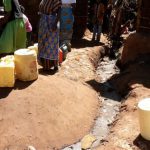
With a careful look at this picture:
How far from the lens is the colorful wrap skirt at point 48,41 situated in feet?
27.2

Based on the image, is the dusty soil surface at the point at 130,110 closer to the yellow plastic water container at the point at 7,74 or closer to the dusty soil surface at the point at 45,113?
the dusty soil surface at the point at 45,113

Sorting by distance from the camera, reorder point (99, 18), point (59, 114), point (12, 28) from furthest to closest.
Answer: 1. point (99, 18)
2. point (12, 28)
3. point (59, 114)

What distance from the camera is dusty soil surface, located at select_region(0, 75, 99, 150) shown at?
250 inches

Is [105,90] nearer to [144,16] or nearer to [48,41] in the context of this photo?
[48,41]

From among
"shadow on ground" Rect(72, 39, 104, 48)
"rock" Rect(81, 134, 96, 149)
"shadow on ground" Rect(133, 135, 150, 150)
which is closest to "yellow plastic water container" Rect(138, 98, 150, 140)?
"shadow on ground" Rect(133, 135, 150, 150)

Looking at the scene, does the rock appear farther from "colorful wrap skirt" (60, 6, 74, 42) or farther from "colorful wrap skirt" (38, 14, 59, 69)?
"colorful wrap skirt" (60, 6, 74, 42)

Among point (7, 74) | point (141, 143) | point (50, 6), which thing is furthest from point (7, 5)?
point (141, 143)

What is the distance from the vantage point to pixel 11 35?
8.32 metres

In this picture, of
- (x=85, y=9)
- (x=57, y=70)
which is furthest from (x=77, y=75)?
(x=85, y=9)

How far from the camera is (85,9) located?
45.4 feet

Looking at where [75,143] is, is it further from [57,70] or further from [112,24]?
[112,24]

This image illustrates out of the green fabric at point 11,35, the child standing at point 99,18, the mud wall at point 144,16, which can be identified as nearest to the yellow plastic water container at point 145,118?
the green fabric at point 11,35

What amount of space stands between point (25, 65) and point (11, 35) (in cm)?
124

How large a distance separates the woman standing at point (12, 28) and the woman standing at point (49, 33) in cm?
44
